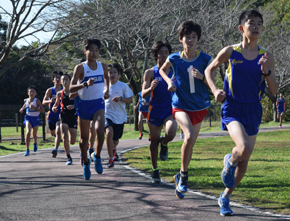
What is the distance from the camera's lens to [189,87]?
18.4 ft

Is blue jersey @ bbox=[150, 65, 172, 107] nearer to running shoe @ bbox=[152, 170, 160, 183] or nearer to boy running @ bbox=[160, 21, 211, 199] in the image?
running shoe @ bbox=[152, 170, 160, 183]

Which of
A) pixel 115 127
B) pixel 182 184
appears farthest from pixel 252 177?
pixel 115 127

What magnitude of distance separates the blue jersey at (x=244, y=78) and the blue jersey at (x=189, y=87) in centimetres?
90

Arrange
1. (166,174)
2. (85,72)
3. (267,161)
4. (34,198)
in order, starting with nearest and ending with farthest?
1. (34,198)
2. (85,72)
3. (166,174)
4. (267,161)

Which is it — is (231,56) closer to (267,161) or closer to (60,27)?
(267,161)

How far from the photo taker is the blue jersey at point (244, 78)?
184 inches

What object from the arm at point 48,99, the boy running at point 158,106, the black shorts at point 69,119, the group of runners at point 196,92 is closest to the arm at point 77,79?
the group of runners at point 196,92

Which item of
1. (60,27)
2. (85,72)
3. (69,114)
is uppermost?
(60,27)

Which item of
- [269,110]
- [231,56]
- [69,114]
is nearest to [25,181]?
[69,114]

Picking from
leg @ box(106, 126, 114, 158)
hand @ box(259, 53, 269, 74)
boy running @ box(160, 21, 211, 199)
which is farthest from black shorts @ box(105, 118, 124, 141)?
hand @ box(259, 53, 269, 74)

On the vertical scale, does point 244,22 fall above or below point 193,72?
above

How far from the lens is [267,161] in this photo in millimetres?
9906

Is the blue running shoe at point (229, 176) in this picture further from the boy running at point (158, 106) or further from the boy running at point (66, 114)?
the boy running at point (66, 114)

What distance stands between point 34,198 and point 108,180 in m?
1.72
